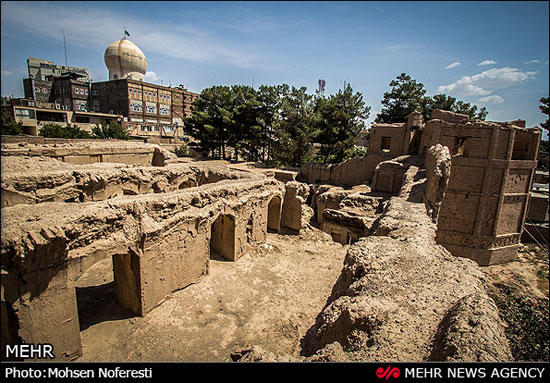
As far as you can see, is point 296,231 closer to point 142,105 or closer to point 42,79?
point 142,105

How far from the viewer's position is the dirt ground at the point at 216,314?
239 inches

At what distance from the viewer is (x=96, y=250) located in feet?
19.1

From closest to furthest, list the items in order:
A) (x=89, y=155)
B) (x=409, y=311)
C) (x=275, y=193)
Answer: (x=409, y=311), (x=275, y=193), (x=89, y=155)

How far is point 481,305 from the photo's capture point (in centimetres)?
357

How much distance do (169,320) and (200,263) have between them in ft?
6.29

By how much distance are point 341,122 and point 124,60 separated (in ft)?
101

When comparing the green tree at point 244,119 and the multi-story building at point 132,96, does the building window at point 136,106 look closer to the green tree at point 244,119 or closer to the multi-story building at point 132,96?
the multi-story building at point 132,96

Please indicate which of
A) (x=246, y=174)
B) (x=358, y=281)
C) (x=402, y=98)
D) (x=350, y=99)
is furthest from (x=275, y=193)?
(x=402, y=98)

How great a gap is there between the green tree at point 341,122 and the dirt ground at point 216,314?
607 inches

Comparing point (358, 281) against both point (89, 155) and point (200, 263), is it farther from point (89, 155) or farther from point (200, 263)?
point (89, 155)

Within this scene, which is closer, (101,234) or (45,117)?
(101,234)

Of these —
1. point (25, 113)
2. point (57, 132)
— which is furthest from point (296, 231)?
point (25, 113)

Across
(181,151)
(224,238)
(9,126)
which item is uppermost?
(9,126)

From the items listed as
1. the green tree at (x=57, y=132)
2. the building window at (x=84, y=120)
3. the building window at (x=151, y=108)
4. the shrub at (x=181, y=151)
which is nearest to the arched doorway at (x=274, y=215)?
the shrub at (x=181, y=151)
